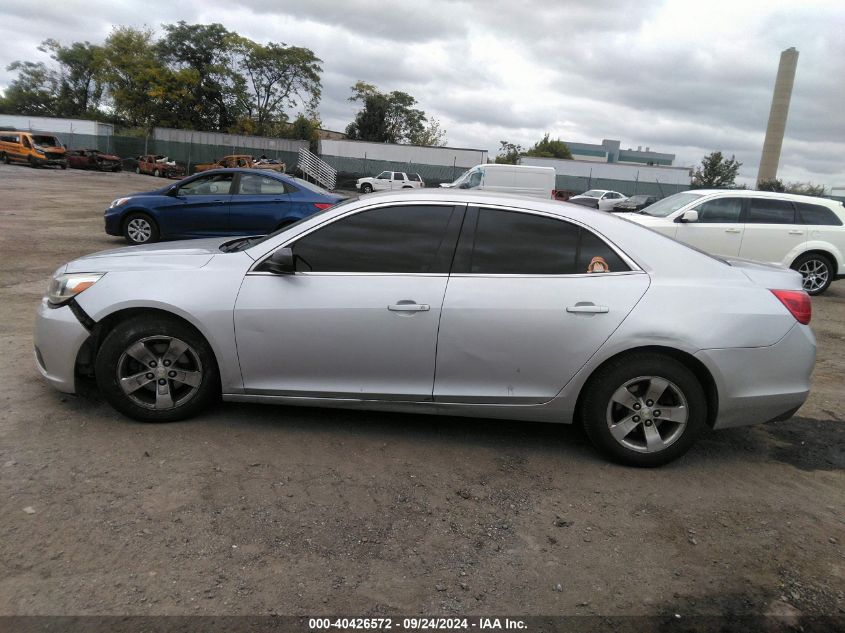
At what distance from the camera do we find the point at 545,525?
3.06 metres

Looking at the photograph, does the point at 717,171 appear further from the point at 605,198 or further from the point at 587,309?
the point at 587,309

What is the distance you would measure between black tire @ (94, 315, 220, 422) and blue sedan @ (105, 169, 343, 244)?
21.1ft

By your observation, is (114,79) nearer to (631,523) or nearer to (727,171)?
(727,171)

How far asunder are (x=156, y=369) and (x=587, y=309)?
2.64 m

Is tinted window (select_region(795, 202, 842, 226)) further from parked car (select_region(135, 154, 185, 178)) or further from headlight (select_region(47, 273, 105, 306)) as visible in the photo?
parked car (select_region(135, 154, 185, 178))

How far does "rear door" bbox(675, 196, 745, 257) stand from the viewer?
9.51 meters

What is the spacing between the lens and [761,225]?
9.67m

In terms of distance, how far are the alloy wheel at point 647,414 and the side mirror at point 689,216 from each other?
6.71 metres

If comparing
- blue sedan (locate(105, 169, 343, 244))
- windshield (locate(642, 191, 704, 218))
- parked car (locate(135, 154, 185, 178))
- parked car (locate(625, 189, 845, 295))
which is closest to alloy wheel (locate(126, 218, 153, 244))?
blue sedan (locate(105, 169, 343, 244))

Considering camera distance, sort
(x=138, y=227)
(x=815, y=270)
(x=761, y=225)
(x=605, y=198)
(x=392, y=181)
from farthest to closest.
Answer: (x=392, y=181) → (x=605, y=198) → (x=138, y=227) → (x=815, y=270) → (x=761, y=225)

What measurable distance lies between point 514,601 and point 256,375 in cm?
204

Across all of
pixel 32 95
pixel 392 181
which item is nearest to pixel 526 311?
pixel 392 181

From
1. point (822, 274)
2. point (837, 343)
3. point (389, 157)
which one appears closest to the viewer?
point (837, 343)

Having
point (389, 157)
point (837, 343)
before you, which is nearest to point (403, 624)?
point (837, 343)
